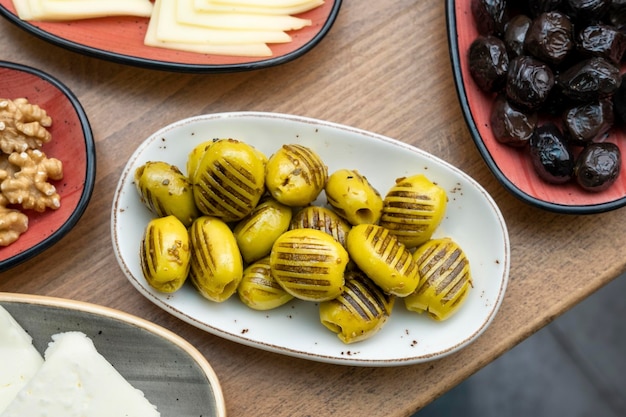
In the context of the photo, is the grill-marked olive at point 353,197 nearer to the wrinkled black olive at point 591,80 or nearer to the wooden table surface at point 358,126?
the wooden table surface at point 358,126

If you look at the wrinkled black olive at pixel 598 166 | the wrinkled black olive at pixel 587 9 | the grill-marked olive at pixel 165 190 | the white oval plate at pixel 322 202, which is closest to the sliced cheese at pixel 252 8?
the white oval plate at pixel 322 202

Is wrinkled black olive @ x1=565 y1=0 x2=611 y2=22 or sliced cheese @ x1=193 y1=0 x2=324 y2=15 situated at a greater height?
sliced cheese @ x1=193 y1=0 x2=324 y2=15

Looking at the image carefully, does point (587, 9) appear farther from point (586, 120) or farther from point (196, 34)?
point (196, 34)

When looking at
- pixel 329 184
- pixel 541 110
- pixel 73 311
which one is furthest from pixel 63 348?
pixel 541 110

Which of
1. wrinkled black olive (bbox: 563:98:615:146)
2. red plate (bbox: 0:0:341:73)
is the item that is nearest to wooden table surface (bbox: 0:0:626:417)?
red plate (bbox: 0:0:341:73)

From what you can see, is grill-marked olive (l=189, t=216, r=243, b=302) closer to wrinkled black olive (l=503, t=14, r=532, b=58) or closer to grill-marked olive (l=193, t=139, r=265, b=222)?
grill-marked olive (l=193, t=139, r=265, b=222)

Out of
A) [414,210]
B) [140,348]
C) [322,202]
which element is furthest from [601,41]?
[140,348]
